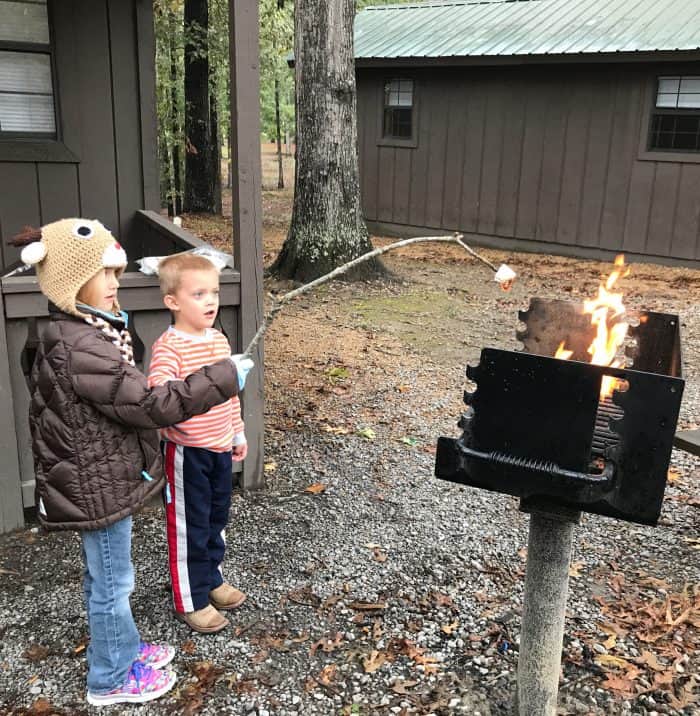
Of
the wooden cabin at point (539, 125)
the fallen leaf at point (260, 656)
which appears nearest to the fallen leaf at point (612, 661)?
the fallen leaf at point (260, 656)

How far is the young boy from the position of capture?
8.82 feet

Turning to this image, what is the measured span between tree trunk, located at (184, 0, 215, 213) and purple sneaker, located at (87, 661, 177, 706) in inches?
574

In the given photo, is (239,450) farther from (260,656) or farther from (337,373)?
(337,373)

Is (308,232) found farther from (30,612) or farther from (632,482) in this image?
(632,482)

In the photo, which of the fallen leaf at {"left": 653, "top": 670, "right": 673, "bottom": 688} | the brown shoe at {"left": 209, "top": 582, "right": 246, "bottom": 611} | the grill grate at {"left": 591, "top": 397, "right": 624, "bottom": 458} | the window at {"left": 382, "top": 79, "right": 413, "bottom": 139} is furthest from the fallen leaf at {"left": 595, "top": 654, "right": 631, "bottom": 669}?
the window at {"left": 382, "top": 79, "right": 413, "bottom": 139}

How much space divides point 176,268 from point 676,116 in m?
10.7

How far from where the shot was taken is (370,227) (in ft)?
48.7

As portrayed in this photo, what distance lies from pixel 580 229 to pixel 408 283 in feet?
13.3

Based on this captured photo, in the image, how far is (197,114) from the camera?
55.2 feet

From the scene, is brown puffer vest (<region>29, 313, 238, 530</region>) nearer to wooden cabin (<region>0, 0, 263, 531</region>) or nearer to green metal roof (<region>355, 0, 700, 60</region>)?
wooden cabin (<region>0, 0, 263, 531</region>)

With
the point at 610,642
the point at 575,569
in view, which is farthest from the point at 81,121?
the point at 610,642

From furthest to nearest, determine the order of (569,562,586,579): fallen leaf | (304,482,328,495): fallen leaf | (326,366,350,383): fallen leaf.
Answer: (326,366,350,383): fallen leaf → (304,482,328,495): fallen leaf → (569,562,586,579): fallen leaf

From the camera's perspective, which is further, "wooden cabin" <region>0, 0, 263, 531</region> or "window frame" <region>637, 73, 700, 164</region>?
"window frame" <region>637, 73, 700, 164</region>

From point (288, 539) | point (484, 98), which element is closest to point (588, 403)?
point (288, 539)
